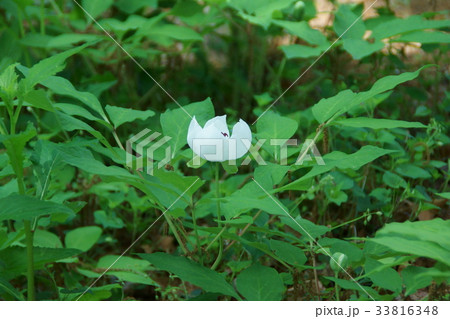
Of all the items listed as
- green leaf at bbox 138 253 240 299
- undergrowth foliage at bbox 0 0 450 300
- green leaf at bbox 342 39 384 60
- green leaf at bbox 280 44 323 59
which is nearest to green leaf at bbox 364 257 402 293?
undergrowth foliage at bbox 0 0 450 300

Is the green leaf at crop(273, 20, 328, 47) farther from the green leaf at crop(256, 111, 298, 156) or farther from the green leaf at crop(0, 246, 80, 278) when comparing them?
the green leaf at crop(0, 246, 80, 278)

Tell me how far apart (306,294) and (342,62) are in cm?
114

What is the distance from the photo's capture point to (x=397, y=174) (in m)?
1.63

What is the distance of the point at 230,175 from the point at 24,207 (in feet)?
3.53

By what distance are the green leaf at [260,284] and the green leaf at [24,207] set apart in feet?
1.08

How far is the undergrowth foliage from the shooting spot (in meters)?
1.01

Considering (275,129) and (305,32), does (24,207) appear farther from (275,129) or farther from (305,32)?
(305,32)

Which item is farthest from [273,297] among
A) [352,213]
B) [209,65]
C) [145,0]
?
[209,65]

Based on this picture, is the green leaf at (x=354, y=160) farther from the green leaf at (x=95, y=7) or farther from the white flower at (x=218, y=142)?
the green leaf at (x=95, y=7)

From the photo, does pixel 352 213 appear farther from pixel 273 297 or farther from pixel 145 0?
pixel 145 0

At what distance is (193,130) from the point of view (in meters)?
1.05

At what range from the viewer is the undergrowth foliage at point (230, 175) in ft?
A: 3.30

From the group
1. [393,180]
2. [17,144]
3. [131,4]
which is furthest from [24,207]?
[131,4]

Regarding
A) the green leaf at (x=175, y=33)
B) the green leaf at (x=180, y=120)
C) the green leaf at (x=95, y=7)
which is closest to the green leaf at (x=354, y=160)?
the green leaf at (x=180, y=120)
